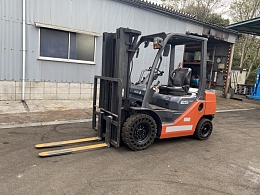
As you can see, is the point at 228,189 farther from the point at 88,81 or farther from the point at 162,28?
the point at 162,28

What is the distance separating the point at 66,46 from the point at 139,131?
604 centimetres

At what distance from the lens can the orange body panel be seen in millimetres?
4762

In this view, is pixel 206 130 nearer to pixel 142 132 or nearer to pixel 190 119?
pixel 190 119

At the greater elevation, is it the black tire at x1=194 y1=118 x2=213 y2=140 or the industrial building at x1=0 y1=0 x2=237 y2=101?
the industrial building at x1=0 y1=0 x2=237 y2=101

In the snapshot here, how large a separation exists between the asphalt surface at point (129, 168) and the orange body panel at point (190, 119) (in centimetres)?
31

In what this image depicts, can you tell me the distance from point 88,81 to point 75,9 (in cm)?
304

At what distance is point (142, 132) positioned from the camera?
4410mm

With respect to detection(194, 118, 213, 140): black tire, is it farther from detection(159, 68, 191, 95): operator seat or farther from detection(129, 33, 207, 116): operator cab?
detection(159, 68, 191, 95): operator seat

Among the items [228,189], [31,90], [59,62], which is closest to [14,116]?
[31,90]

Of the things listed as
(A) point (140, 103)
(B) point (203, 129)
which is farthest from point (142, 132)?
(B) point (203, 129)

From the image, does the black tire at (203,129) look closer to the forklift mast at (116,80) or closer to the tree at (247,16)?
the forklift mast at (116,80)

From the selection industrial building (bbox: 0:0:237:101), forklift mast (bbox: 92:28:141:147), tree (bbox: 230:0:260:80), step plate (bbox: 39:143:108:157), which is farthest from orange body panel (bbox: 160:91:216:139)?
tree (bbox: 230:0:260:80)

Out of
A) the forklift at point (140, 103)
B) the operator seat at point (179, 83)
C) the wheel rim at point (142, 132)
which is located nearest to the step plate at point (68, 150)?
the forklift at point (140, 103)

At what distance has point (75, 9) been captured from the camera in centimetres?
883
